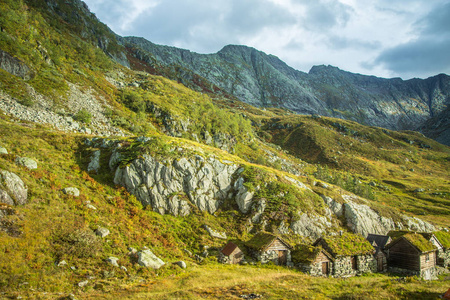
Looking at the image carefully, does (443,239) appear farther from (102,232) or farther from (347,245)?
(102,232)

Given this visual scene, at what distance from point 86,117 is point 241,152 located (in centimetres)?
5469

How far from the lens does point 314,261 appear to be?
28.5 metres

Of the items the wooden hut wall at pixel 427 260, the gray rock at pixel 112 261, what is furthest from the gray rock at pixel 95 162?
the wooden hut wall at pixel 427 260

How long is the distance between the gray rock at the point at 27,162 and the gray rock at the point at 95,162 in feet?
24.3

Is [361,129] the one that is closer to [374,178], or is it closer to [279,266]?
[374,178]

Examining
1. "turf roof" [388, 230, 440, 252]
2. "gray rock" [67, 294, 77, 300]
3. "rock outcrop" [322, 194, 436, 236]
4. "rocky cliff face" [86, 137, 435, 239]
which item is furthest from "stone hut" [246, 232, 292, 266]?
"turf roof" [388, 230, 440, 252]

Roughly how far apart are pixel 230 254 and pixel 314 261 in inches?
405

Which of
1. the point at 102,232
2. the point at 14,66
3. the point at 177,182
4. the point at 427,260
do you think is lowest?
the point at 427,260

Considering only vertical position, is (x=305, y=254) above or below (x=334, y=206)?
below

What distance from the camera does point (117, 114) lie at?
62250 mm

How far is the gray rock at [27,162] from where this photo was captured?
83.2 ft

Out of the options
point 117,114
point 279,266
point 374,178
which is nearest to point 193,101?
point 117,114

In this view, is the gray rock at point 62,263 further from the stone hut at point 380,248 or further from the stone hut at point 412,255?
the stone hut at point 412,255

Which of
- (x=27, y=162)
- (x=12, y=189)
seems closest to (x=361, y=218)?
(x=12, y=189)
